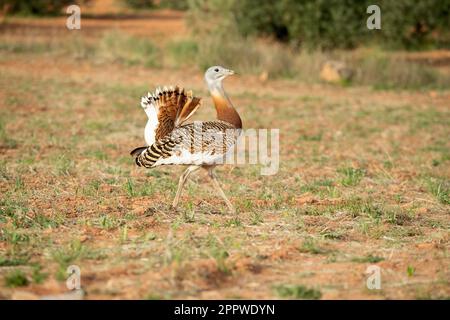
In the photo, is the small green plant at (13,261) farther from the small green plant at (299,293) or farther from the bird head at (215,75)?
the bird head at (215,75)

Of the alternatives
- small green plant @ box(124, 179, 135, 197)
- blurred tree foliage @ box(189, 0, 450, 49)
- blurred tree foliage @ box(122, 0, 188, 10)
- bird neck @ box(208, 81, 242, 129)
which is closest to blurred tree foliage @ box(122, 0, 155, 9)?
blurred tree foliage @ box(122, 0, 188, 10)

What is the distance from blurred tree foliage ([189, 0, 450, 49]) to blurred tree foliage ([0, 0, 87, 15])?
12222mm

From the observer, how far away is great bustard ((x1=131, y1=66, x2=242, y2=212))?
675 centimetres

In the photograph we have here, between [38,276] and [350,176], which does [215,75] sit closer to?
[350,176]

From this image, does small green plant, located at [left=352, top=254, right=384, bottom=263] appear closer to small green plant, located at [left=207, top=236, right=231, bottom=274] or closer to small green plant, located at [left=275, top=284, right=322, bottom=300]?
small green plant, located at [left=275, top=284, right=322, bottom=300]

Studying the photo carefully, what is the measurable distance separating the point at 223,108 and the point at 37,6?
1032 inches

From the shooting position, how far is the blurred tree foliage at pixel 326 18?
755 inches

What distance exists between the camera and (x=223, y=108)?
7.04 meters

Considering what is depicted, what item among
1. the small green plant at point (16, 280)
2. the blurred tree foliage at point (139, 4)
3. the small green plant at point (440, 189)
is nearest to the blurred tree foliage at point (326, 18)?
the small green plant at point (440, 189)

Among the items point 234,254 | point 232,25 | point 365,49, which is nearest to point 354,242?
point 234,254

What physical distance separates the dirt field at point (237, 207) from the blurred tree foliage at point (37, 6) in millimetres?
16770

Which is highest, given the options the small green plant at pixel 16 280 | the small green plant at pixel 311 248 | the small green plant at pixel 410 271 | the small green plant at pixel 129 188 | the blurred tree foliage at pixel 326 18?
the blurred tree foliage at pixel 326 18

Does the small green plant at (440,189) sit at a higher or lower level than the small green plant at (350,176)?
lower

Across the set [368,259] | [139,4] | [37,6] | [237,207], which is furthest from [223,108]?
[139,4]
